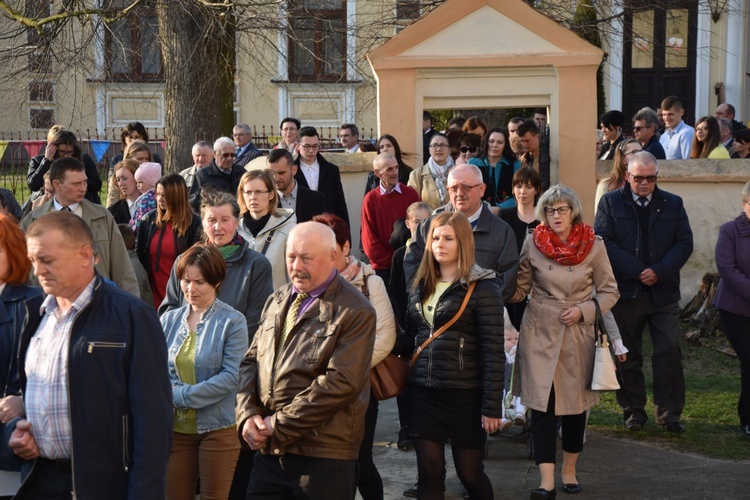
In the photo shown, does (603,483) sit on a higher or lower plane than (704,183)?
lower

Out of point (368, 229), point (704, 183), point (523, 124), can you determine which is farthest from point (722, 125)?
point (368, 229)

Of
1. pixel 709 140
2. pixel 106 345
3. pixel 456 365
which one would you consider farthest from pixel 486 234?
pixel 709 140

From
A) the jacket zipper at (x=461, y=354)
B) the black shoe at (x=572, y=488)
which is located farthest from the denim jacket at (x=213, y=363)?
the black shoe at (x=572, y=488)

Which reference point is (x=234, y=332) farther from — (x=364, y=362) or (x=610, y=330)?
(x=610, y=330)

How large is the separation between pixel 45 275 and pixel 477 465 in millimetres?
2754

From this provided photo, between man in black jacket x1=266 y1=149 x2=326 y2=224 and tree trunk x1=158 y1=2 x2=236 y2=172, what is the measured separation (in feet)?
15.8

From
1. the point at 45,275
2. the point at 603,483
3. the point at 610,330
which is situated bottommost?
the point at 603,483

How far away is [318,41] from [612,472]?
394 inches

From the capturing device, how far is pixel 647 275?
834 centimetres

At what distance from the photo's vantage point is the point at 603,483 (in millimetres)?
7238

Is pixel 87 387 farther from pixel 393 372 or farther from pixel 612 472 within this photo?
pixel 612 472

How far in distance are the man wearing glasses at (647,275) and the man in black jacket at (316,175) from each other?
9.30 feet

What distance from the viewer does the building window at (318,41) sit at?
51.0 feet

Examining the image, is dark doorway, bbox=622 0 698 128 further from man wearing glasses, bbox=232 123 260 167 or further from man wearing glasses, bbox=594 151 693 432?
man wearing glasses, bbox=594 151 693 432
